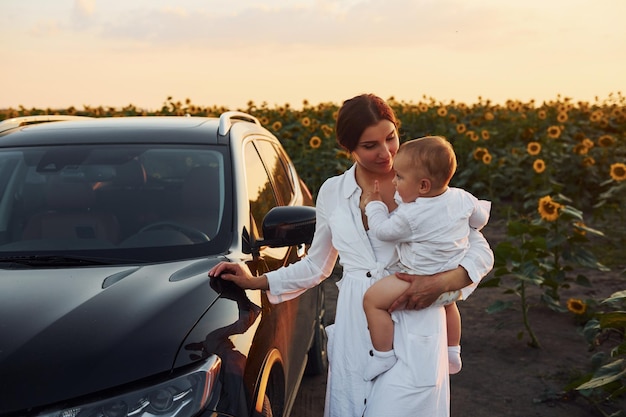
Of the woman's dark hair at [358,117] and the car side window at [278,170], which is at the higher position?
the woman's dark hair at [358,117]

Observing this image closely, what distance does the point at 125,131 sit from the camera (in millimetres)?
4059

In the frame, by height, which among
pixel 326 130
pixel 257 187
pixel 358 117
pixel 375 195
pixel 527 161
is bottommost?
pixel 527 161

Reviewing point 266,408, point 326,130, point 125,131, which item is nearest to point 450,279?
point 266,408

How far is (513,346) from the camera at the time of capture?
6.08 metres

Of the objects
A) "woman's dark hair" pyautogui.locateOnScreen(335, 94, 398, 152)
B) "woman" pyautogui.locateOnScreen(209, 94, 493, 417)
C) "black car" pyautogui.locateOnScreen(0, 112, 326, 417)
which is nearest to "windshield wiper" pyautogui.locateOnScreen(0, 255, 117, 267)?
"black car" pyautogui.locateOnScreen(0, 112, 326, 417)

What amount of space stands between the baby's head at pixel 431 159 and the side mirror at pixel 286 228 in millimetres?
910

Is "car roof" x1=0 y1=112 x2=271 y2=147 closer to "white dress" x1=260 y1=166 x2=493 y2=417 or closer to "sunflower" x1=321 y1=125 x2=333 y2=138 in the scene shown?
"white dress" x1=260 y1=166 x2=493 y2=417

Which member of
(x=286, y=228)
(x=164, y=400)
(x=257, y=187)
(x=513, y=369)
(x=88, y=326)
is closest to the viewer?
(x=164, y=400)

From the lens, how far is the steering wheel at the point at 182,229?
3.40 meters

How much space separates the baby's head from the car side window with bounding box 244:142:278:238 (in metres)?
1.21

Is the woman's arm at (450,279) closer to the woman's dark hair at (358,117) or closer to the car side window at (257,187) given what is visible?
the woman's dark hair at (358,117)

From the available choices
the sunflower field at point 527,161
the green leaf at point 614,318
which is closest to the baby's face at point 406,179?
the green leaf at point 614,318

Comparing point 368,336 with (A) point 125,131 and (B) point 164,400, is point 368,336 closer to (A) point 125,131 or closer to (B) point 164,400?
(B) point 164,400

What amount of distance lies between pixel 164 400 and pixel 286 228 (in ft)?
4.08
